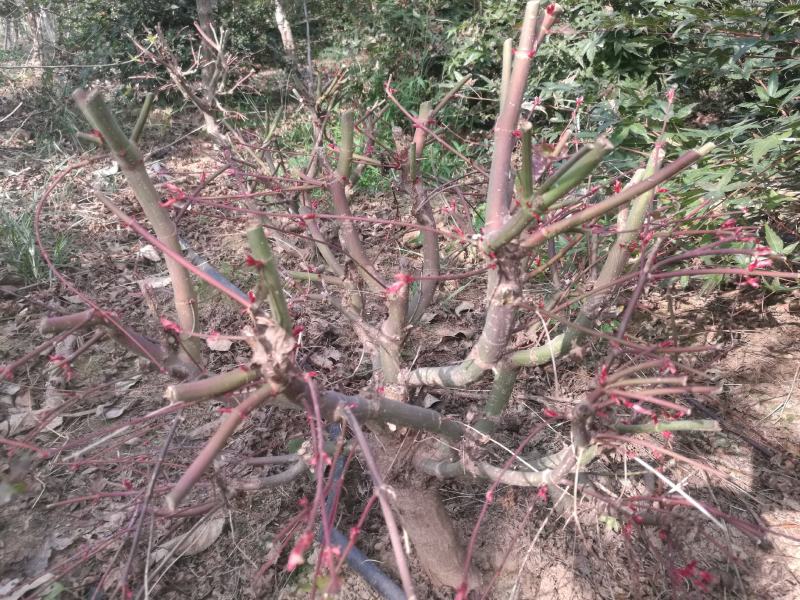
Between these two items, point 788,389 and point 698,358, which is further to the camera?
point 698,358

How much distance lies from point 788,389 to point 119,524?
102 inches

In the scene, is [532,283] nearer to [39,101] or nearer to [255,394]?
[255,394]

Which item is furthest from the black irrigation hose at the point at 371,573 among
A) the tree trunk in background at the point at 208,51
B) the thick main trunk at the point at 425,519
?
the tree trunk in background at the point at 208,51

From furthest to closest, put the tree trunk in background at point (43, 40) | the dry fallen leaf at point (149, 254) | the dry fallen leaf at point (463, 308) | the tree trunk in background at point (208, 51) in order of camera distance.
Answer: the tree trunk in background at point (43, 40) < the dry fallen leaf at point (149, 254) < the dry fallen leaf at point (463, 308) < the tree trunk in background at point (208, 51)

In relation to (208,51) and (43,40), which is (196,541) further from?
(43,40)

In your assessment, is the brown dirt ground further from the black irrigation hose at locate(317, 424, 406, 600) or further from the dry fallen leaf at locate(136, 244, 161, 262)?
the dry fallen leaf at locate(136, 244, 161, 262)

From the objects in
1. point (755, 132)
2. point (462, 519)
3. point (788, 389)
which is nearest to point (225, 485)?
point (462, 519)

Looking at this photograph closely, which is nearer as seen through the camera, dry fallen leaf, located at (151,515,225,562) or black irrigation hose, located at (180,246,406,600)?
black irrigation hose, located at (180,246,406,600)

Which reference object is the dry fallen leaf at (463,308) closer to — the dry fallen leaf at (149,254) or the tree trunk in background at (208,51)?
the tree trunk in background at (208,51)

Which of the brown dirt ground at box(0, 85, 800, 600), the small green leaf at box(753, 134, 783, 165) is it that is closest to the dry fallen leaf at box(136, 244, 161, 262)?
the brown dirt ground at box(0, 85, 800, 600)

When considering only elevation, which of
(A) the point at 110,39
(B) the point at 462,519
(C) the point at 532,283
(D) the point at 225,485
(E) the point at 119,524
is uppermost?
(A) the point at 110,39

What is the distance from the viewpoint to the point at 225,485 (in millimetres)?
1366

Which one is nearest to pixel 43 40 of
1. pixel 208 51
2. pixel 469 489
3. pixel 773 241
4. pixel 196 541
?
pixel 208 51

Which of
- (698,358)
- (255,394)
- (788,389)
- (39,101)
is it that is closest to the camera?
(255,394)
